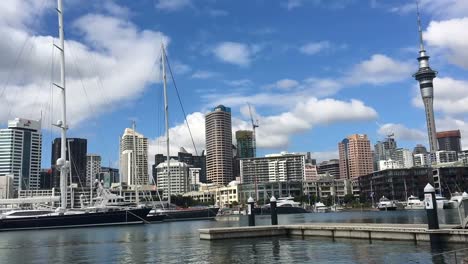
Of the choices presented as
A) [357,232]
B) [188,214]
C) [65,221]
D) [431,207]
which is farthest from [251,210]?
[188,214]

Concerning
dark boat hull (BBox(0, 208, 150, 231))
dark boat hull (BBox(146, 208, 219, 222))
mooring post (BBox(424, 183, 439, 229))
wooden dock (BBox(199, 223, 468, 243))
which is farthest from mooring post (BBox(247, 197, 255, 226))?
dark boat hull (BBox(146, 208, 219, 222))

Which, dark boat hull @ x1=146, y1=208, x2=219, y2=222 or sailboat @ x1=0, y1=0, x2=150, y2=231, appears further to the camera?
dark boat hull @ x1=146, y1=208, x2=219, y2=222

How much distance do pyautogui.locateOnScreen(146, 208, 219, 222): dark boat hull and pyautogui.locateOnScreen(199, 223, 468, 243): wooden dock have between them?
79165mm

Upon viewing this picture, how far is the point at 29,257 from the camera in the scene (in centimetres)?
4494

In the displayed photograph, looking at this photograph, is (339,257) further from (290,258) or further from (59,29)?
(59,29)

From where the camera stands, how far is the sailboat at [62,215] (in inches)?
4197

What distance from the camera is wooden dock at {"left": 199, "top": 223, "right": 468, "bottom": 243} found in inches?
1375

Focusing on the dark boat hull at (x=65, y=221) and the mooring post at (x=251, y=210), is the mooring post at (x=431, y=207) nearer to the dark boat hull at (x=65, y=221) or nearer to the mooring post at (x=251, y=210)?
the mooring post at (x=251, y=210)

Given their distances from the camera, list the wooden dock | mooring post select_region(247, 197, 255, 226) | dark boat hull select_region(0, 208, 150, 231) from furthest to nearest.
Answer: dark boat hull select_region(0, 208, 150, 231)
mooring post select_region(247, 197, 255, 226)
the wooden dock

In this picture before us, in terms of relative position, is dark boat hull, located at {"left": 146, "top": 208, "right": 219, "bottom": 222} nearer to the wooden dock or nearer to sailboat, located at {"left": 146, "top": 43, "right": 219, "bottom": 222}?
sailboat, located at {"left": 146, "top": 43, "right": 219, "bottom": 222}

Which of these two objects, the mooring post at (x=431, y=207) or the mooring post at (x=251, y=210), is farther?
the mooring post at (x=251, y=210)

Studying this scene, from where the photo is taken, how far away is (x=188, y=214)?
486 feet

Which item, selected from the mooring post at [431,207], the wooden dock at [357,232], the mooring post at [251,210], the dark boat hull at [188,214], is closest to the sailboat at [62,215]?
the dark boat hull at [188,214]

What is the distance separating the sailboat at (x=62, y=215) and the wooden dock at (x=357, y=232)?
65549 millimetres
